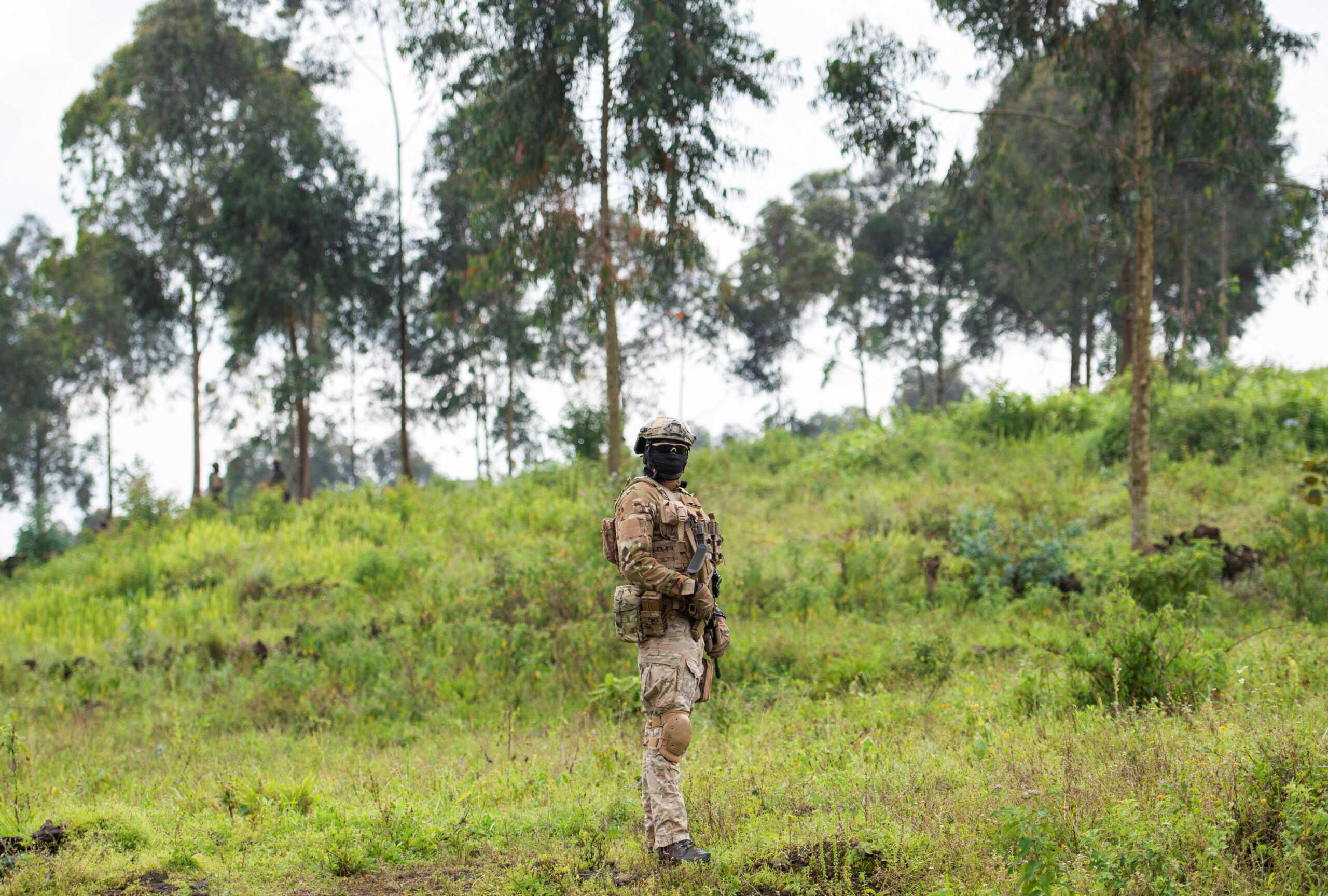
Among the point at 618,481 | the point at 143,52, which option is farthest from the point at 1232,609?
the point at 143,52

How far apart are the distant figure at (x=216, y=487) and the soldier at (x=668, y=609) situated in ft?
51.6

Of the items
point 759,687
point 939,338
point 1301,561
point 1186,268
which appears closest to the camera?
point 759,687

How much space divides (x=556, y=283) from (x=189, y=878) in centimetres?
1179

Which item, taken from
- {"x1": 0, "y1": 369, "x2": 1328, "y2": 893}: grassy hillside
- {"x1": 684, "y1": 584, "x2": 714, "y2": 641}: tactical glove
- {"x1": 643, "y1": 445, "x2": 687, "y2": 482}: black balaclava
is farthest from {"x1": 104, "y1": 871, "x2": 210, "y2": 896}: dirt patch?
{"x1": 643, "y1": 445, "x2": 687, "y2": 482}: black balaclava

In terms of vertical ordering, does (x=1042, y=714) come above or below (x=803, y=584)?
below

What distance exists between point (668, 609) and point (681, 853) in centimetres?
113

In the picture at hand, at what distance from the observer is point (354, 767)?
676cm

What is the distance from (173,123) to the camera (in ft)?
78.9

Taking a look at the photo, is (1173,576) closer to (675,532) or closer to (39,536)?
(675,532)

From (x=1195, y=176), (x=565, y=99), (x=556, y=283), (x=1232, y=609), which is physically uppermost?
(x=1195, y=176)

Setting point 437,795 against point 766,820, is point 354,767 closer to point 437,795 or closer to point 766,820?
point 437,795

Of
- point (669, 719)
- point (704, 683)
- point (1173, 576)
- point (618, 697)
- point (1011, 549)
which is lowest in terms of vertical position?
point (618, 697)

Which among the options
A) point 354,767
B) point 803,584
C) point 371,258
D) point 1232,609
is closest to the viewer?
point 354,767

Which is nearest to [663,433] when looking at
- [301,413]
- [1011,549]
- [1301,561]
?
[1011,549]
